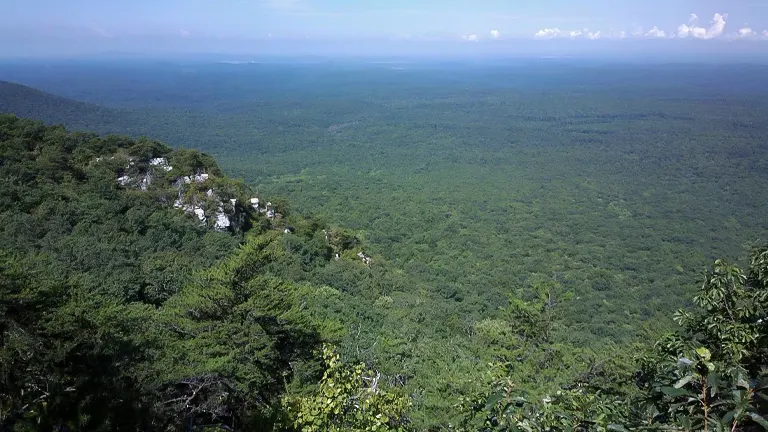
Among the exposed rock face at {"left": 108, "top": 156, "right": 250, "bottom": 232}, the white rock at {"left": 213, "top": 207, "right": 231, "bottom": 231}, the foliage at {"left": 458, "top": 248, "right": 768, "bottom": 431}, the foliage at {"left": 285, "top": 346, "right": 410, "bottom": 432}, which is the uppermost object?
the foliage at {"left": 458, "top": 248, "right": 768, "bottom": 431}

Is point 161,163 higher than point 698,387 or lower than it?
lower

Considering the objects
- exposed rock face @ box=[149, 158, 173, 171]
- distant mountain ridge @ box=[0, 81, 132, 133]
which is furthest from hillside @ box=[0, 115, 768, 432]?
distant mountain ridge @ box=[0, 81, 132, 133]

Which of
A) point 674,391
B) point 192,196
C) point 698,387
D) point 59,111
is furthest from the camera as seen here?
point 59,111

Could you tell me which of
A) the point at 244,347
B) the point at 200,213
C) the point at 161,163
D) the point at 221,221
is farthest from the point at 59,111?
the point at 244,347

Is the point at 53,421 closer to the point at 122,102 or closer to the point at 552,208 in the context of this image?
the point at 552,208

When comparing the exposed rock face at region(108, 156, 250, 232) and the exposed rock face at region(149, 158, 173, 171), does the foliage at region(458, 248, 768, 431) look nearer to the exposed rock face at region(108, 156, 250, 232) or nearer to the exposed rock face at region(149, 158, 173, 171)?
the exposed rock face at region(108, 156, 250, 232)

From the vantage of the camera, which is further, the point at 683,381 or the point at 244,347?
→ the point at 244,347

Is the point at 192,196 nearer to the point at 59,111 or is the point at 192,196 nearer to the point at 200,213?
the point at 200,213

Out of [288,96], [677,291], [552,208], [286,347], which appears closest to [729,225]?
[552,208]

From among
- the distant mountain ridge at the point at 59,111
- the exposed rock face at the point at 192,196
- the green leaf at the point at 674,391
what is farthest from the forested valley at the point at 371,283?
the distant mountain ridge at the point at 59,111
